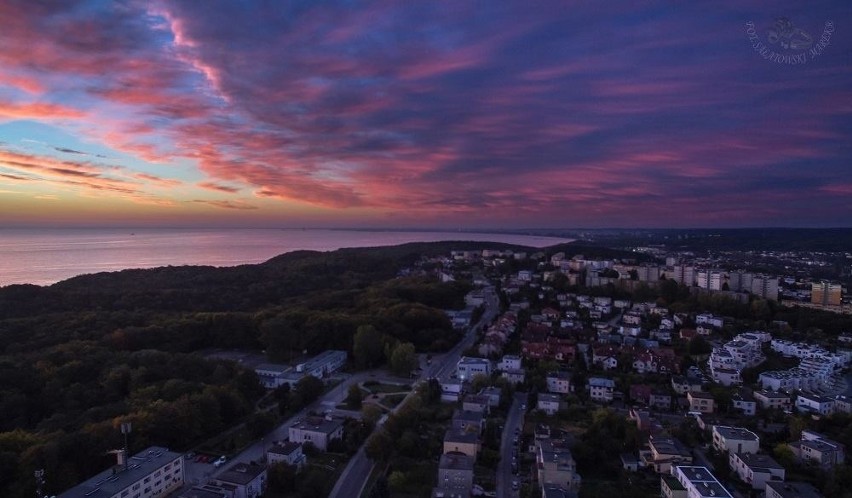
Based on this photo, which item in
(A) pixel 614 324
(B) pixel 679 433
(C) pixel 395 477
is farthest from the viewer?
(A) pixel 614 324

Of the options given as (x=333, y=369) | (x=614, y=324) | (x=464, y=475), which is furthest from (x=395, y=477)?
(x=614, y=324)

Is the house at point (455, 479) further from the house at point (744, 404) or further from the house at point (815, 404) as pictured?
the house at point (815, 404)

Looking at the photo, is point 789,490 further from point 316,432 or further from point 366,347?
point 366,347

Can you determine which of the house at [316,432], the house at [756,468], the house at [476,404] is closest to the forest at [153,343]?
the house at [316,432]

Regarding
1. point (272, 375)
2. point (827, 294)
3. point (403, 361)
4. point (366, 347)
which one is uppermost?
point (827, 294)

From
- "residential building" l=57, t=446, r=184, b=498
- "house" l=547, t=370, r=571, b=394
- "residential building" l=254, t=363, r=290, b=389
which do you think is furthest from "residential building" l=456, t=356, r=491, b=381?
"residential building" l=57, t=446, r=184, b=498

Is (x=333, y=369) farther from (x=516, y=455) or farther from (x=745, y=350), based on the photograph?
(x=745, y=350)

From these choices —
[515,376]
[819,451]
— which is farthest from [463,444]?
[819,451]
